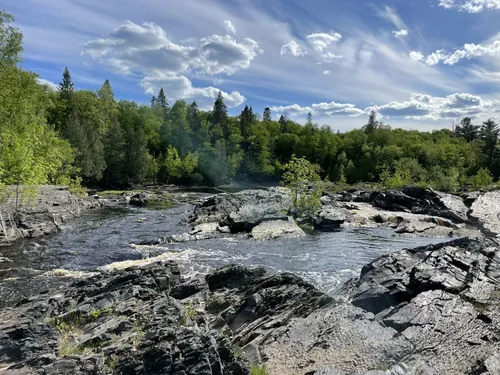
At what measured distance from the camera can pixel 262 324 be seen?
1272cm

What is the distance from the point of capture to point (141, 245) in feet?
94.5

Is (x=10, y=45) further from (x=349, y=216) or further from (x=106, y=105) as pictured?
(x=106, y=105)

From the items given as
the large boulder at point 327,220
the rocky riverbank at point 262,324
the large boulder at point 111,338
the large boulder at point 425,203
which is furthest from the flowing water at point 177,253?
the large boulder at point 425,203

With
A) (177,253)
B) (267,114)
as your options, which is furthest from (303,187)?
(267,114)

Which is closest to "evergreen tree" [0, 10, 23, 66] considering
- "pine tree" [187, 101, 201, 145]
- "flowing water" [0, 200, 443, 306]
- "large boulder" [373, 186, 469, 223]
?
"flowing water" [0, 200, 443, 306]

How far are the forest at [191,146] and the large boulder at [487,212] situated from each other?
15.4 m

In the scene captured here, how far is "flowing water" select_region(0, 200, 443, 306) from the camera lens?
67.9 feet

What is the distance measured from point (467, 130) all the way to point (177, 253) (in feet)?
562

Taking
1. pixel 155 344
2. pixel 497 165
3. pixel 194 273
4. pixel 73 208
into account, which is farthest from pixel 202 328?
pixel 497 165

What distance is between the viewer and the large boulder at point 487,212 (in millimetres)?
37531

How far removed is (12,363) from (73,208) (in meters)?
38.2

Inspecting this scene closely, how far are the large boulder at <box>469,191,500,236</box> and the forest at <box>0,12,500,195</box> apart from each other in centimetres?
1545

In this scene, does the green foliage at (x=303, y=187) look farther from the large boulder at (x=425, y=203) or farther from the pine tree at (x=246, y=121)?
the pine tree at (x=246, y=121)

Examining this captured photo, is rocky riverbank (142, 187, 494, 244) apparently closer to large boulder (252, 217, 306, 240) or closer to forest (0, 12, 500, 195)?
large boulder (252, 217, 306, 240)
